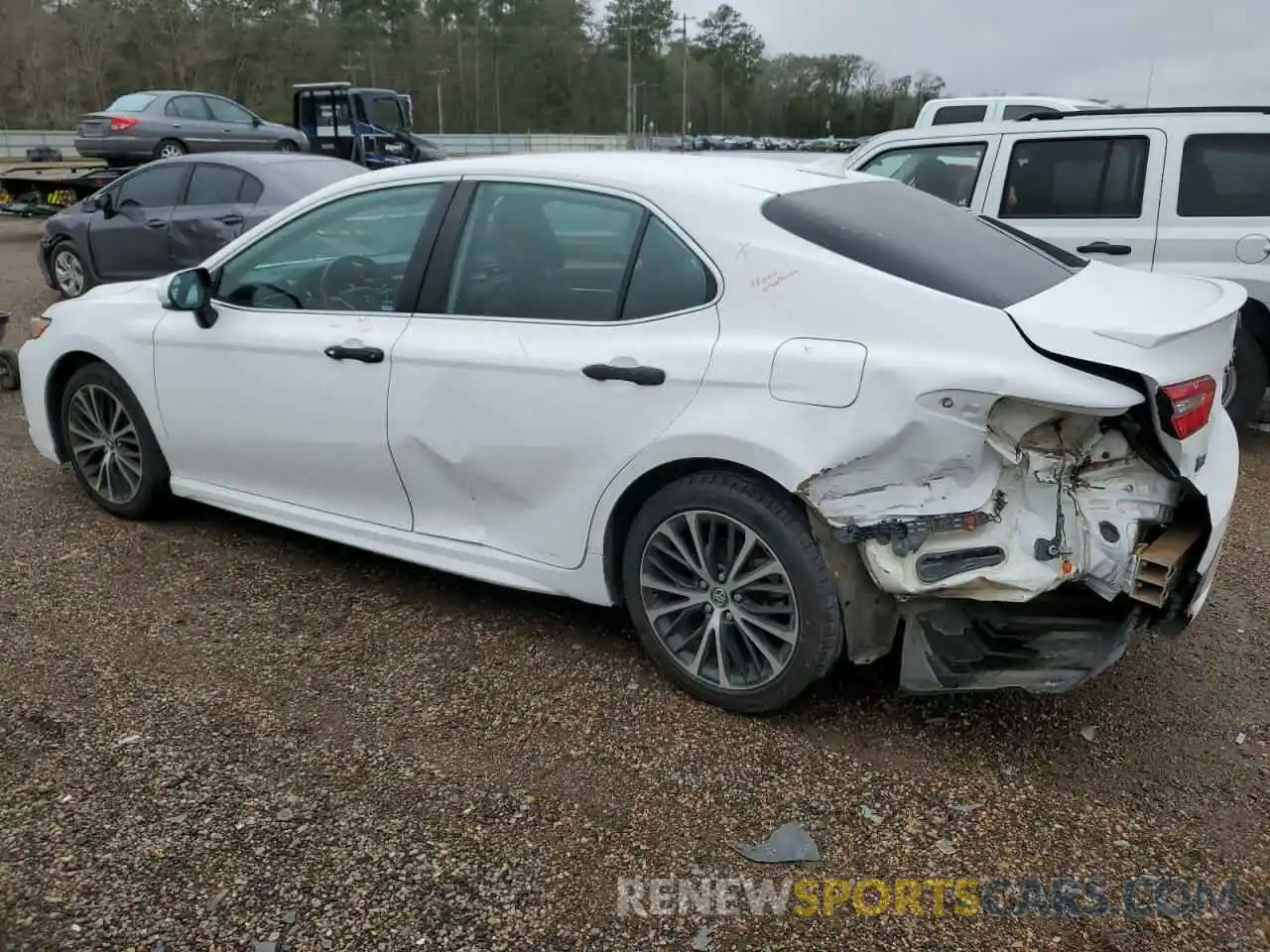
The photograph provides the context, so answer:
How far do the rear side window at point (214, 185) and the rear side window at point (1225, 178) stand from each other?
304 inches

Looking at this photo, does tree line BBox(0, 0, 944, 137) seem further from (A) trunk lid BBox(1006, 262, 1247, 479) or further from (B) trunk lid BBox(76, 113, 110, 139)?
(A) trunk lid BBox(1006, 262, 1247, 479)

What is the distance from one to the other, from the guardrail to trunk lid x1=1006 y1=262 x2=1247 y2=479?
3740 cm

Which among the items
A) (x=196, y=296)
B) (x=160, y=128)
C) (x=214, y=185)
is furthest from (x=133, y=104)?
(x=196, y=296)

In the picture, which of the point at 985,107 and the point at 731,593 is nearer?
the point at 731,593

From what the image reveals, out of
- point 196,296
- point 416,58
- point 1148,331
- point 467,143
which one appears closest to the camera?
point 1148,331

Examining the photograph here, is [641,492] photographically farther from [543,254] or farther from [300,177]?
[300,177]

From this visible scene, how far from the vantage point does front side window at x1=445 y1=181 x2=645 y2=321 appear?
11.1 ft

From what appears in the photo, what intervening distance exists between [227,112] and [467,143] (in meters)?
31.1

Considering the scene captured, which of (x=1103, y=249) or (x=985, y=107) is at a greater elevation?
(x=985, y=107)

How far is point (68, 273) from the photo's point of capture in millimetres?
11180

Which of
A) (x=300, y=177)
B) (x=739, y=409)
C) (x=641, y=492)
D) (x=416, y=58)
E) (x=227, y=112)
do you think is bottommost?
(x=641, y=492)

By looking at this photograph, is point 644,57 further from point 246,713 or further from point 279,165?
point 246,713

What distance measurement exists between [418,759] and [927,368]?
1.81 meters

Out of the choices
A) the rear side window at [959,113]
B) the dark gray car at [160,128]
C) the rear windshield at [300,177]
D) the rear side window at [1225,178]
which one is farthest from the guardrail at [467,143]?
the rear side window at [1225,178]
